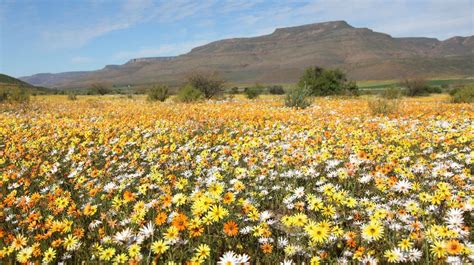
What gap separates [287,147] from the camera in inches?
233

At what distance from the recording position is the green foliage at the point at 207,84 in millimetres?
26573

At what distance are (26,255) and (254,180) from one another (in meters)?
2.73

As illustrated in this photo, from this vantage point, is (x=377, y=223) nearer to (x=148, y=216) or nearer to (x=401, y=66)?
(x=148, y=216)

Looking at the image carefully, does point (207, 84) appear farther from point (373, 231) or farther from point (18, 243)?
point (373, 231)

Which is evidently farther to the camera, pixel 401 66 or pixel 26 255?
pixel 401 66

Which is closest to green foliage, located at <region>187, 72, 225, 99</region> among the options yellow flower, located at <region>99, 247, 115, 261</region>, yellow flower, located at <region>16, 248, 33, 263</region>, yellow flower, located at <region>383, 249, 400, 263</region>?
yellow flower, located at <region>16, 248, 33, 263</region>

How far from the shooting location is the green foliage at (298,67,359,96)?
93.5ft

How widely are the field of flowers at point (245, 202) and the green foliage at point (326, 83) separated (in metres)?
20.3

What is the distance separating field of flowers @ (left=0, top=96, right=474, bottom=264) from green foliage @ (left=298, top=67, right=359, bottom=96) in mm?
20342

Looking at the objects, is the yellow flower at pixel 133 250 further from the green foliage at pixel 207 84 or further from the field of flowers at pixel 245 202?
the green foliage at pixel 207 84

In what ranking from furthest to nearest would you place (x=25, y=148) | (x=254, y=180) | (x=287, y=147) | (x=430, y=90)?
(x=430, y=90) → (x=25, y=148) → (x=287, y=147) → (x=254, y=180)

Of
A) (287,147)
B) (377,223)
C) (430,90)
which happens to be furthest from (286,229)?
(430,90)

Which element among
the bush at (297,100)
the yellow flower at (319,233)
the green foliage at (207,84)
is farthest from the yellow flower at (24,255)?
the green foliage at (207,84)

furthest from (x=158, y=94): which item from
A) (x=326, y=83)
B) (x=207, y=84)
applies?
(x=326, y=83)
